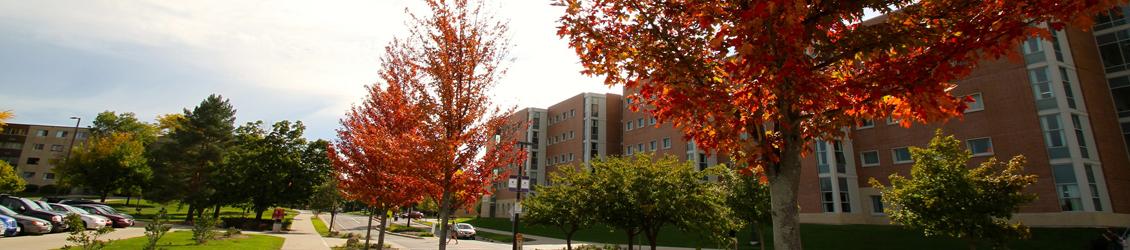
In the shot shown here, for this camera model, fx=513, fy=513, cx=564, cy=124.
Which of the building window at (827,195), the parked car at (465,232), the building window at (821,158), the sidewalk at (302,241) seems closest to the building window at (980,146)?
the building window at (821,158)

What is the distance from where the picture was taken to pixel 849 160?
120 feet

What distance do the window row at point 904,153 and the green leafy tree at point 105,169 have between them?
6537cm

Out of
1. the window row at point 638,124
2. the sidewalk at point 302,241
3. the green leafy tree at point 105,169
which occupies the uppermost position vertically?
the window row at point 638,124

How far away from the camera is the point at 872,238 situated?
28828mm

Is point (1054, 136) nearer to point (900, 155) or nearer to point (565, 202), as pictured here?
point (900, 155)

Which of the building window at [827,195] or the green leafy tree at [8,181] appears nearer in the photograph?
the building window at [827,195]

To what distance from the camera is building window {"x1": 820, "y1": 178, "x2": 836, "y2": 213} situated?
35812 mm

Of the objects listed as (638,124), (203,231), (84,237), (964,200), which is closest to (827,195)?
(964,200)

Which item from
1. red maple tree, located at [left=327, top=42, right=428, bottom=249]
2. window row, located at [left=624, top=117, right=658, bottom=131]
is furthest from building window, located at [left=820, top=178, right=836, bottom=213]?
red maple tree, located at [left=327, top=42, right=428, bottom=249]

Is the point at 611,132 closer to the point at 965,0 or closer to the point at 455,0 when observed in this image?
the point at 455,0

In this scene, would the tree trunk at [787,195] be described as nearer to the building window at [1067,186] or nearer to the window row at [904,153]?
the window row at [904,153]

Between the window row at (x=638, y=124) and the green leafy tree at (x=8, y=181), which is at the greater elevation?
the window row at (x=638, y=124)

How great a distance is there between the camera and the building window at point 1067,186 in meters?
26.7

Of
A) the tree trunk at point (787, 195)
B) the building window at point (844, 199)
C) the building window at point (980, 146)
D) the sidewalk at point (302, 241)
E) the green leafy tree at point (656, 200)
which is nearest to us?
the tree trunk at point (787, 195)
